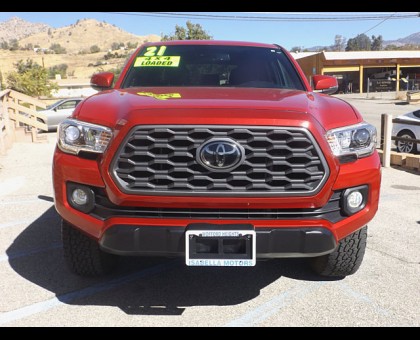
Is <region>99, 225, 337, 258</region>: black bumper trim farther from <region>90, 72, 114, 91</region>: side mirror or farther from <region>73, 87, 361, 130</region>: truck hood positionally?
<region>90, 72, 114, 91</region>: side mirror

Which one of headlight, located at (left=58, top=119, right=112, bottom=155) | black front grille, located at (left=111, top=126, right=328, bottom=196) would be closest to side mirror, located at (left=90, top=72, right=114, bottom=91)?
headlight, located at (left=58, top=119, right=112, bottom=155)

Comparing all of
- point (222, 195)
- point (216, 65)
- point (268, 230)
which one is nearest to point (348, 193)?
point (268, 230)

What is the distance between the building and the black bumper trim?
46085 mm

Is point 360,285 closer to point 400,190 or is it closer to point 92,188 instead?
point 92,188

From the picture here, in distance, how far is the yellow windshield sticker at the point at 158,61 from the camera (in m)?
4.38

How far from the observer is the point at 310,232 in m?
2.85

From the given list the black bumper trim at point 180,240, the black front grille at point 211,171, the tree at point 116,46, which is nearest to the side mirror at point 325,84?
the black front grille at point 211,171

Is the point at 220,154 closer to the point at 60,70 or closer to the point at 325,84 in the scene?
the point at 325,84

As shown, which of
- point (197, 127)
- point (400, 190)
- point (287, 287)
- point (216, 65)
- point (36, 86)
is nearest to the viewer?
point (197, 127)

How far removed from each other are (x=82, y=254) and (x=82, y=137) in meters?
0.94

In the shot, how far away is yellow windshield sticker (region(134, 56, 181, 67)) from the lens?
4.38 meters

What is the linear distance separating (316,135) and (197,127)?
732mm

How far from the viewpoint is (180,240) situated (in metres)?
2.82

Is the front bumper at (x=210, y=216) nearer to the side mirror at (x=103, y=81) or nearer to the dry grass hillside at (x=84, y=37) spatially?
the side mirror at (x=103, y=81)
